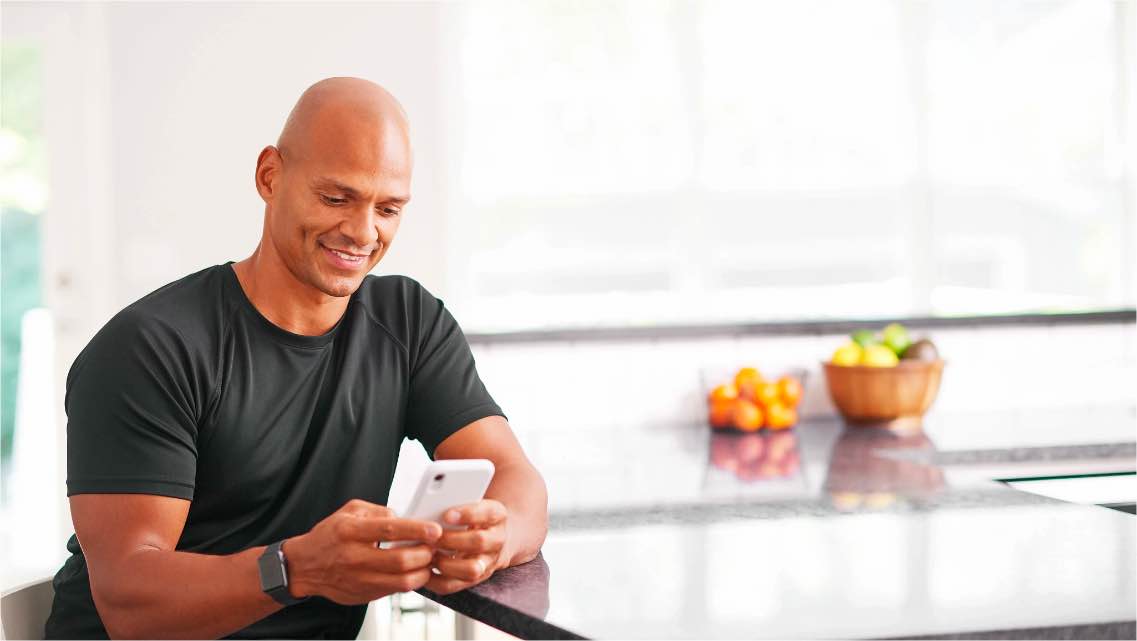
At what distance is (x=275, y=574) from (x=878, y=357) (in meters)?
1.79

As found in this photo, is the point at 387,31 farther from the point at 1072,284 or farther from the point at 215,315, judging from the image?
the point at 1072,284

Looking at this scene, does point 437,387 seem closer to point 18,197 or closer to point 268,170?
point 268,170

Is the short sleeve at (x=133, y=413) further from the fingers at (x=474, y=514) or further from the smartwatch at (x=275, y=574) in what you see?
the fingers at (x=474, y=514)

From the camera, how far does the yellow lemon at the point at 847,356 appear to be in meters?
2.74

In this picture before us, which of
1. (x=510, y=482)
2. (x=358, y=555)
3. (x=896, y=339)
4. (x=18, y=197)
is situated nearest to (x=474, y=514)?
(x=358, y=555)

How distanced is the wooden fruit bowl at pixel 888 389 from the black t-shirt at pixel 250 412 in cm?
128

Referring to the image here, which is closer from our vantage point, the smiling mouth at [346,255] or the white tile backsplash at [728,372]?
the smiling mouth at [346,255]

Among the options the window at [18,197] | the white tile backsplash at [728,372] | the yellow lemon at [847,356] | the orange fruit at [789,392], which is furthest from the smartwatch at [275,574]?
the window at [18,197]

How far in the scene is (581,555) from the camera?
1.56m

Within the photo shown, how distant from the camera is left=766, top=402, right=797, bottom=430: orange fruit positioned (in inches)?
106

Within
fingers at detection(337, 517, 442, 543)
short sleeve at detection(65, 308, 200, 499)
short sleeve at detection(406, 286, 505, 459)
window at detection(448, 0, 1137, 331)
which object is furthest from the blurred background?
fingers at detection(337, 517, 442, 543)

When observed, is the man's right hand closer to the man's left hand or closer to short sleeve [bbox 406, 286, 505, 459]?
the man's left hand

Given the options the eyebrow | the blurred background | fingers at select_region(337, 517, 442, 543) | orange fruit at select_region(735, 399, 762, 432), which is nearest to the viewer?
fingers at select_region(337, 517, 442, 543)

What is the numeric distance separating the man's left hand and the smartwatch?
0.16m
